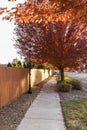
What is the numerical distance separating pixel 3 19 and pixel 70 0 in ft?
6.86

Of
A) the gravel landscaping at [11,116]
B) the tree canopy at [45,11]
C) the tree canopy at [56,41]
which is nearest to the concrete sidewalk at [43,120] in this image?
the gravel landscaping at [11,116]

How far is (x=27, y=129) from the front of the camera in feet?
31.7

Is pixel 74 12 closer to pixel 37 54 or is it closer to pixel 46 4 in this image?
pixel 46 4

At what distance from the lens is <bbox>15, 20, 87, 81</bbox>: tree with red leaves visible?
84.8ft

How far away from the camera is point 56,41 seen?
26.1m

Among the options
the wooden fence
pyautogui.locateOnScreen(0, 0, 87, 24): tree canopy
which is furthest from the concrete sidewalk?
pyautogui.locateOnScreen(0, 0, 87, 24): tree canopy

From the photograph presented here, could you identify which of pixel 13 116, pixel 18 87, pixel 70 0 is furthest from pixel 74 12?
pixel 18 87

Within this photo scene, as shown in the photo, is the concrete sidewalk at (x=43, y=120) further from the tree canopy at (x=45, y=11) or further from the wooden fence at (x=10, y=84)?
the tree canopy at (x=45, y=11)

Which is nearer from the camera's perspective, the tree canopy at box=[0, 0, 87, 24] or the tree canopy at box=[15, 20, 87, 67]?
the tree canopy at box=[0, 0, 87, 24]

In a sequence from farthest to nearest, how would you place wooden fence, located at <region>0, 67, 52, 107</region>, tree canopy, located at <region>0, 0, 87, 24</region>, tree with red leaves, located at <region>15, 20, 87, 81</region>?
tree with red leaves, located at <region>15, 20, 87, 81</region>, wooden fence, located at <region>0, 67, 52, 107</region>, tree canopy, located at <region>0, 0, 87, 24</region>

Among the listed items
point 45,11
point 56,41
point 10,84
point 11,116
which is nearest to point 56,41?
point 56,41

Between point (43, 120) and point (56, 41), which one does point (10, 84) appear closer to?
point (43, 120)

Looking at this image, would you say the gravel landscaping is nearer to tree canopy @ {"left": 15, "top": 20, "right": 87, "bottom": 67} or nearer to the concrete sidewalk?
the concrete sidewalk

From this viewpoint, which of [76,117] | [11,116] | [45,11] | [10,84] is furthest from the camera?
[10,84]
